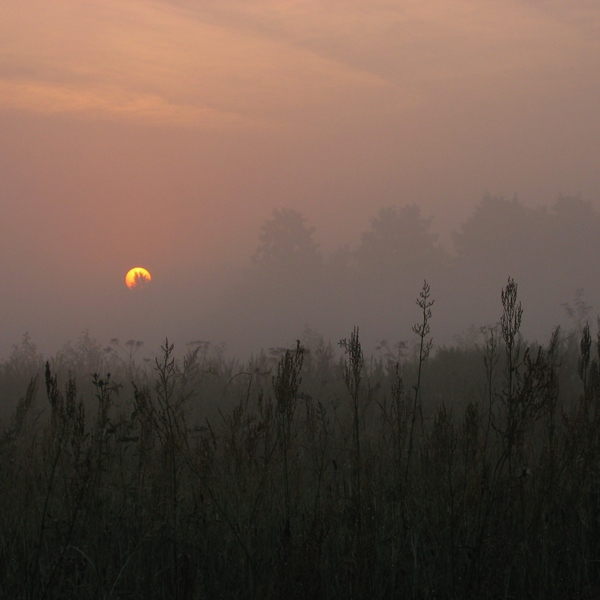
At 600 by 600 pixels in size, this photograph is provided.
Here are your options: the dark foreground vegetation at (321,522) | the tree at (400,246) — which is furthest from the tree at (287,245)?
the dark foreground vegetation at (321,522)

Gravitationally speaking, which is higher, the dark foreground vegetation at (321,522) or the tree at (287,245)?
the tree at (287,245)

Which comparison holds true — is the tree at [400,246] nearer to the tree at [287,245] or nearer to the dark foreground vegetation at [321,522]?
the tree at [287,245]

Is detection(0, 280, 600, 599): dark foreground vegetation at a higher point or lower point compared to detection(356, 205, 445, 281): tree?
lower

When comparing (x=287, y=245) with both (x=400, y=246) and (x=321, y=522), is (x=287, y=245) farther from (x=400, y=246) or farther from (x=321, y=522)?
(x=321, y=522)

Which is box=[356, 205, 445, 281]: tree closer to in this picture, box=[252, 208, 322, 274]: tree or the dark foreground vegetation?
box=[252, 208, 322, 274]: tree

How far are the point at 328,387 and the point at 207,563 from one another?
7.41 m

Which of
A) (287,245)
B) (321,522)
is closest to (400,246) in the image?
(287,245)

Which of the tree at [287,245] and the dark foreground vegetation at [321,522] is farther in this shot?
the tree at [287,245]

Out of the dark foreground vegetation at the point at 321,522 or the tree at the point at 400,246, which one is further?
the tree at the point at 400,246

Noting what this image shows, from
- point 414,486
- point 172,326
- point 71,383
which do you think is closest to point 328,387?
point 414,486

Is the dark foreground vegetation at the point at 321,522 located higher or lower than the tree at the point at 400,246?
lower

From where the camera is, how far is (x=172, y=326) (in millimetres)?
71562

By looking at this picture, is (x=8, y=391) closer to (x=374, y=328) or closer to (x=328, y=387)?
(x=328, y=387)

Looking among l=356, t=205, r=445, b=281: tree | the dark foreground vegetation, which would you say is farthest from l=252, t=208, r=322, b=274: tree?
the dark foreground vegetation
